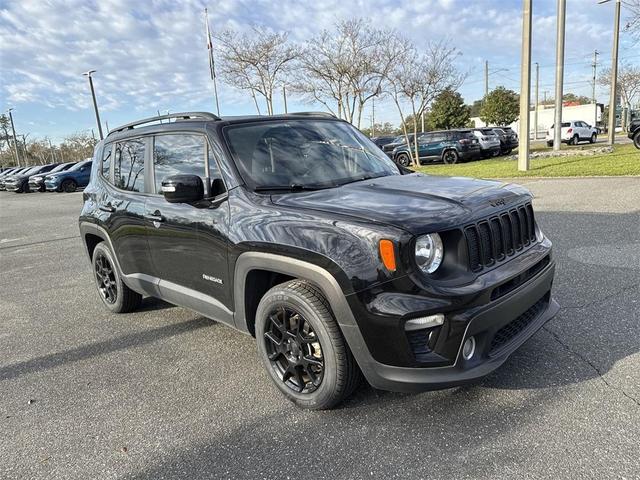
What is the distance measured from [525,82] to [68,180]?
77.1ft

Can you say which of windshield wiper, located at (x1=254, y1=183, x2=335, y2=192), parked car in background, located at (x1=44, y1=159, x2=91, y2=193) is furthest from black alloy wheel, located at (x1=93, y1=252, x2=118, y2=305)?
parked car in background, located at (x1=44, y1=159, x2=91, y2=193)

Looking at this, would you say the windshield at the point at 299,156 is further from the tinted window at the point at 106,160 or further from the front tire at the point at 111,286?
the front tire at the point at 111,286

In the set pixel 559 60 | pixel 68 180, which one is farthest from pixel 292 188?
pixel 68 180

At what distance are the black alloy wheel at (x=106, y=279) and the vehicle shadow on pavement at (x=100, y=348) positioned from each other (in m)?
0.80

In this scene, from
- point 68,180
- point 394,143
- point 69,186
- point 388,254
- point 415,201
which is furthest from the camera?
point 69,186

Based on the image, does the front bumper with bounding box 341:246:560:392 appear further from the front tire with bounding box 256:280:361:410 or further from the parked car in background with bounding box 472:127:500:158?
the parked car in background with bounding box 472:127:500:158

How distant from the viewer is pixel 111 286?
505cm

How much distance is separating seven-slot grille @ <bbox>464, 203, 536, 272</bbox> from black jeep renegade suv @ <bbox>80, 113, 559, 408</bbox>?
0.04 feet

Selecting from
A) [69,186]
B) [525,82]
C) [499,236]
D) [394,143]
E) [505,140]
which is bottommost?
[69,186]

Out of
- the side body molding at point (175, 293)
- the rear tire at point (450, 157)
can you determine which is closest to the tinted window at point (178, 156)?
the side body molding at point (175, 293)

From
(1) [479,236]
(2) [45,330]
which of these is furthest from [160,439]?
(2) [45,330]

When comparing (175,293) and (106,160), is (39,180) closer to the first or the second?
(106,160)

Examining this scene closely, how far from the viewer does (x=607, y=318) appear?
388cm

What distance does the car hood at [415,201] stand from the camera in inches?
101
